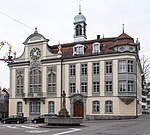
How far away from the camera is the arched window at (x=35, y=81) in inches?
1925

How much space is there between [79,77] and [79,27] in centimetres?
1145

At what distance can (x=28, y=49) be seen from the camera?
50719 millimetres

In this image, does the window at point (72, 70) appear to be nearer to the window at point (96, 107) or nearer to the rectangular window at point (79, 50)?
the rectangular window at point (79, 50)

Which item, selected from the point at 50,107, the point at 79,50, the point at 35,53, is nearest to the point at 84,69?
the point at 79,50

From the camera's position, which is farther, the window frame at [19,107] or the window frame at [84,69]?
the window frame at [19,107]

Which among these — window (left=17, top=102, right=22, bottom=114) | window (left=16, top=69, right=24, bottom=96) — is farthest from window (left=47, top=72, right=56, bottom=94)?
window (left=17, top=102, right=22, bottom=114)

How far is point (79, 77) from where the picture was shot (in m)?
45.3

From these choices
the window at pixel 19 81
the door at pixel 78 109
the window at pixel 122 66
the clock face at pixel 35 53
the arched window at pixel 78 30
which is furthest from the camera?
the arched window at pixel 78 30

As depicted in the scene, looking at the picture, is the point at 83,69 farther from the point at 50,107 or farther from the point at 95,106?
the point at 50,107

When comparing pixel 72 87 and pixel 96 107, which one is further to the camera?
pixel 72 87

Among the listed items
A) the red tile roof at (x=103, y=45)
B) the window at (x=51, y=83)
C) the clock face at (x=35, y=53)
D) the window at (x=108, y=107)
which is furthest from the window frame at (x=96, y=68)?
the clock face at (x=35, y=53)

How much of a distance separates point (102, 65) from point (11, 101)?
60.5 feet

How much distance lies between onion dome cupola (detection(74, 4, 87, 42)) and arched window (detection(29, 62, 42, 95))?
29.2 ft

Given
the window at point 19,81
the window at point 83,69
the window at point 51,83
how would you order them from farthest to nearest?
1. the window at point 19,81
2. the window at point 51,83
3. the window at point 83,69
